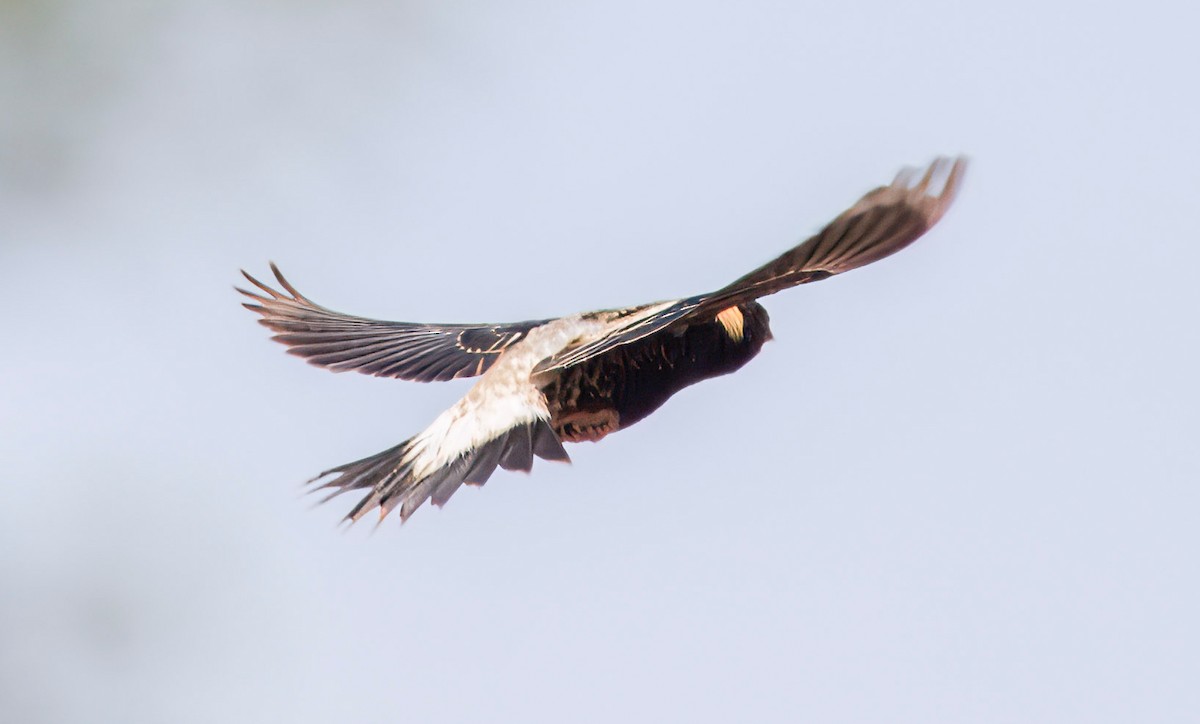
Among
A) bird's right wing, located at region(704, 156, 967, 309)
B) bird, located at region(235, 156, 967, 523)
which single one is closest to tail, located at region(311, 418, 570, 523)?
bird, located at region(235, 156, 967, 523)

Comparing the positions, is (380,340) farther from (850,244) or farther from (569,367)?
(850,244)

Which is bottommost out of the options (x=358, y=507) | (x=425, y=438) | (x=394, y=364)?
(x=358, y=507)

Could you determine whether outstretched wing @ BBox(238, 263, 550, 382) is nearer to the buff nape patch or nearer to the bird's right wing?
the buff nape patch

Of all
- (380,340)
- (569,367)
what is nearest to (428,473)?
(569,367)

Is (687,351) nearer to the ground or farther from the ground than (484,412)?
farther from the ground

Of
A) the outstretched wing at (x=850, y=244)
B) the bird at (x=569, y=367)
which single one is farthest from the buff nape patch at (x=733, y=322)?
the outstretched wing at (x=850, y=244)

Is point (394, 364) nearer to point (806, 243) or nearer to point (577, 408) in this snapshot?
point (577, 408)

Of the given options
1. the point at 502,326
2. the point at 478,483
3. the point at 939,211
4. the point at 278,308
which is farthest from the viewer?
the point at 278,308

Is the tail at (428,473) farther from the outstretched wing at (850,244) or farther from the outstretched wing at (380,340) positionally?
the outstretched wing at (380,340)

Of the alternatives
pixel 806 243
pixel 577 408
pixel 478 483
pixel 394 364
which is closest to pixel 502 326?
pixel 394 364
